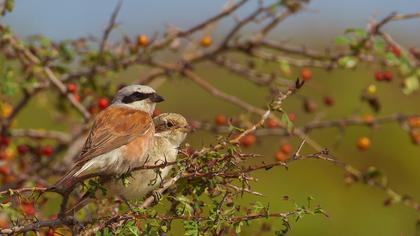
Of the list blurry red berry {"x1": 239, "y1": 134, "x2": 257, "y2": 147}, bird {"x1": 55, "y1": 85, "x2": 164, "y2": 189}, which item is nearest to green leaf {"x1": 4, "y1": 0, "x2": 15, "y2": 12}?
bird {"x1": 55, "y1": 85, "x2": 164, "y2": 189}

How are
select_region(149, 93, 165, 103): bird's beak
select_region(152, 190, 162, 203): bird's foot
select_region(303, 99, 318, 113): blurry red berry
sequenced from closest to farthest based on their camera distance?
1. select_region(152, 190, 162, 203): bird's foot
2. select_region(149, 93, 165, 103): bird's beak
3. select_region(303, 99, 318, 113): blurry red berry

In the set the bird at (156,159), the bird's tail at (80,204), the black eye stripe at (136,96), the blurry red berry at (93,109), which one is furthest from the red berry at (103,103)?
the bird's tail at (80,204)

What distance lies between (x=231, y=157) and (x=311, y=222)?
5.99 meters

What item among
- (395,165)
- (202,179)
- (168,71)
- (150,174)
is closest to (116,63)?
(168,71)

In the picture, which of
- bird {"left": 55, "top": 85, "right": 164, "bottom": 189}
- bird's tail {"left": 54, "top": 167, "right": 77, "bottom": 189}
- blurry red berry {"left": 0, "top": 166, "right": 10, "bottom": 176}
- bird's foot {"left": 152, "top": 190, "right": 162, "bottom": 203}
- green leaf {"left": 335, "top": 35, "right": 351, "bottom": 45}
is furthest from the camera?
blurry red berry {"left": 0, "top": 166, "right": 10, "bottom": 176}

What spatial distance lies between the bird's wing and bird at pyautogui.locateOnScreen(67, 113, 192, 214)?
0.31 ft

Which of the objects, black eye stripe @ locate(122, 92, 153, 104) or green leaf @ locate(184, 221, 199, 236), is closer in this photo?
green leaf @ locate(184, 221, 199, 236)

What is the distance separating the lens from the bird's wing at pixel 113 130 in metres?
4.64

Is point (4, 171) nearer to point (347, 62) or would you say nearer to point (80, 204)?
point (80, 204)

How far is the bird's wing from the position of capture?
15.2ft

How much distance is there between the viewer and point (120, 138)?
492 centimetres

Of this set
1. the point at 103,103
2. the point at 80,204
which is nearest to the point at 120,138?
the point at 80,204

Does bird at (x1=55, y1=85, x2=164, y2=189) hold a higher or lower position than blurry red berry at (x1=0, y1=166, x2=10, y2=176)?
higher

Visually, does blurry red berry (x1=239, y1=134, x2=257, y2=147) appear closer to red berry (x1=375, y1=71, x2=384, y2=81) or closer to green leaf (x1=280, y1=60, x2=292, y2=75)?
green leaf (x1=280, y1=60, x2=292, y2=75)
